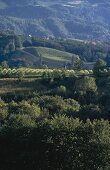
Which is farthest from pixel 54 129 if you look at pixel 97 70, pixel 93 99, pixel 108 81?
pixel 97 70

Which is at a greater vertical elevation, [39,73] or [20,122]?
[20,122]

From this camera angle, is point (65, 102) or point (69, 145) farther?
point (65, 102)

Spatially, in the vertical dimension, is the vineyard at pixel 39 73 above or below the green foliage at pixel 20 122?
below

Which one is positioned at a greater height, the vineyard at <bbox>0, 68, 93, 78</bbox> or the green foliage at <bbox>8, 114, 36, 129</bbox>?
the green foliage at <bbox>8, 114, 36, 129</bbox>

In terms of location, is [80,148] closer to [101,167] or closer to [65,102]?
[101,167]

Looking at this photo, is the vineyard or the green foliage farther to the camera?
the vineyard

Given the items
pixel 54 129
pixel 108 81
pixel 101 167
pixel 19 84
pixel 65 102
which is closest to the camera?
pixel 101 167

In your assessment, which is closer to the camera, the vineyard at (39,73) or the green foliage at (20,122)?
the green foliage at (20,122)

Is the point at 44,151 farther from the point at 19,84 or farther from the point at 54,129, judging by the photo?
the point at 19,84

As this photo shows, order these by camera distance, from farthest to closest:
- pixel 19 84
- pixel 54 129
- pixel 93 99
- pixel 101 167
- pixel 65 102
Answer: pixel 19 84 → pixel 93 99 → pixel 65 102 → pixel 54 129 → pixel 101 167

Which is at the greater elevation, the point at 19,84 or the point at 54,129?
the point at 54,129

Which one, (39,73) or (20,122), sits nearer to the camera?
(20,122)
